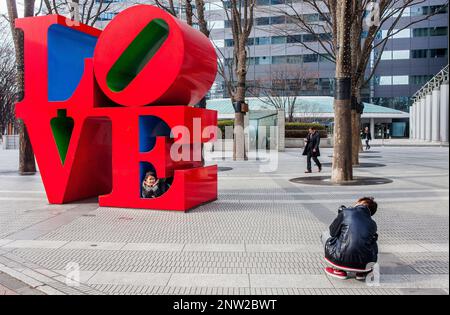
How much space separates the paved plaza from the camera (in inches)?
197

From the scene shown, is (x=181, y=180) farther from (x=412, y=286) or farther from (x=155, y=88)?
(x=412, y=286)

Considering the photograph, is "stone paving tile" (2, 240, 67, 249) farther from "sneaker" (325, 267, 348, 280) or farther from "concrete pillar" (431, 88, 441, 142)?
"concrete pillar" (431, 88, 441, 142)

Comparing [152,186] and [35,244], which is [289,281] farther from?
[152,186]

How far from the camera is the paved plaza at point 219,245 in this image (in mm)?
5000

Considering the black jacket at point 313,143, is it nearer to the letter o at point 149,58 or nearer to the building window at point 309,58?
the letter o at point 149,58

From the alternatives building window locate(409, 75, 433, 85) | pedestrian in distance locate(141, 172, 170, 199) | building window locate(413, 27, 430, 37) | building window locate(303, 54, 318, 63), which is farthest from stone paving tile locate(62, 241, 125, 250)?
building window locate(409, 75, 433, 85)

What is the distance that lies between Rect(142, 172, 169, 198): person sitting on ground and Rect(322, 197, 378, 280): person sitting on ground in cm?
512

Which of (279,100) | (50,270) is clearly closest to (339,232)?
(50,270)

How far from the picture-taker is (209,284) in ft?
16.6

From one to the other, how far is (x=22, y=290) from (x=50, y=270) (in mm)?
690

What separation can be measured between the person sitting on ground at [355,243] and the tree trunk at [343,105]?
8088 millimetres

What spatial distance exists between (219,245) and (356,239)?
235 centimetres

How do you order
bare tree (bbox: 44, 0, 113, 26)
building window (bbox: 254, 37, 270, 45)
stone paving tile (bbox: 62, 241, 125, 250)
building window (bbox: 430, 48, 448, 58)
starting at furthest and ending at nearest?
building window (bbox: 254, 37, 270, 45)
building window (bbox: 430, 48, 448, 58)
bare tree (bbox: 44, 0, 113, 26)
stone paving tile (bbox: 62, 241, 125, 250)

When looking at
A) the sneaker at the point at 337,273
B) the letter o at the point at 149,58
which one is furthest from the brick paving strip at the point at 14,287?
the letter o at the point at 149,58
